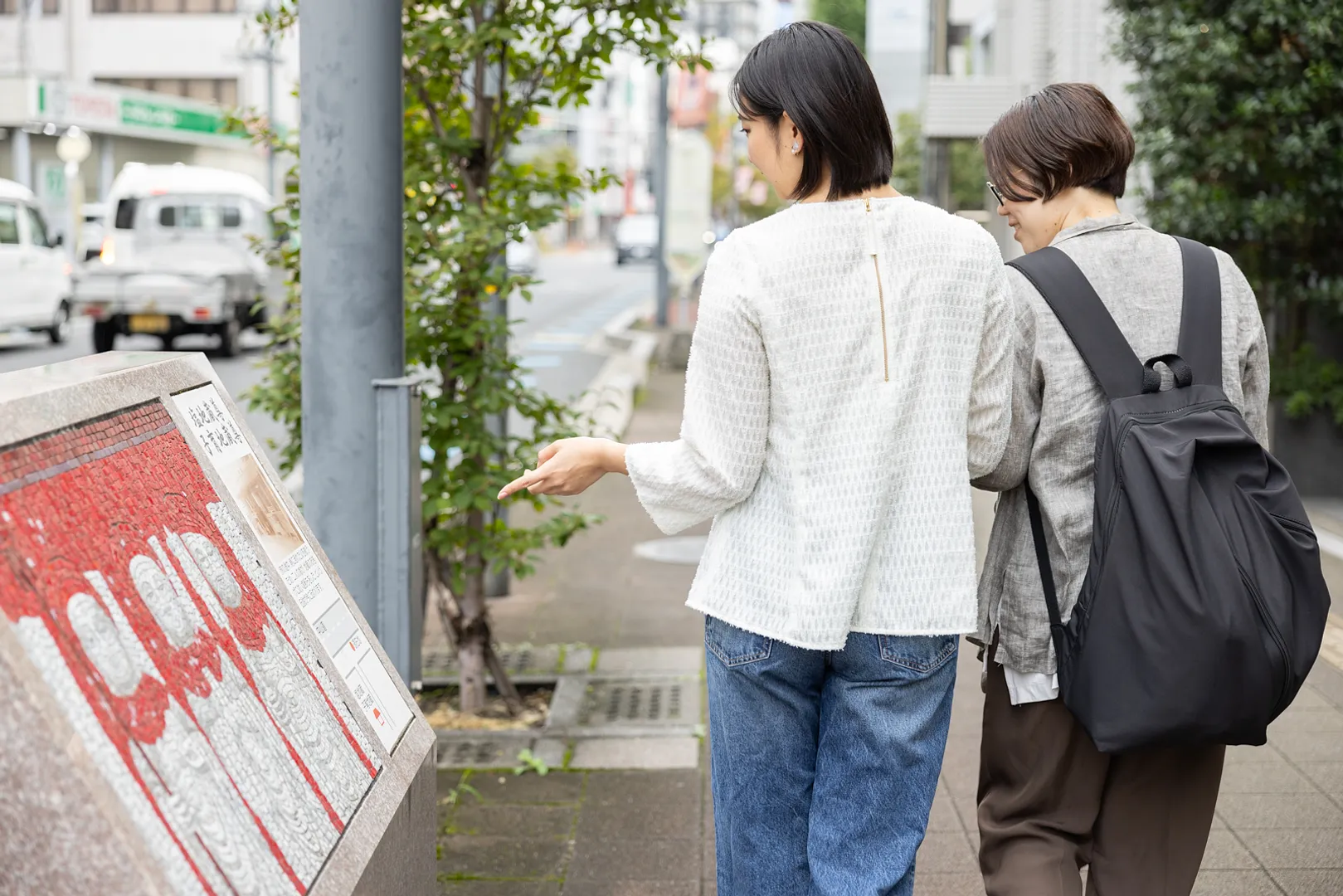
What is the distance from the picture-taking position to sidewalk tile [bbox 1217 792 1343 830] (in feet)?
12.4

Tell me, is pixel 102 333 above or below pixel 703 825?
below

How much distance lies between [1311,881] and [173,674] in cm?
282

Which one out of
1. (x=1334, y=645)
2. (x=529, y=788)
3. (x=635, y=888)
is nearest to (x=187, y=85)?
(x=529, y=788)

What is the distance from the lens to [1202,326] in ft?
7.83

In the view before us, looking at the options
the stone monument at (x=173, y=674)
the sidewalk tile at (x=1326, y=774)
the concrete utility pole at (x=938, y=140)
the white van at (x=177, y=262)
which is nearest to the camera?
the stone monument at (x=173, y=674)

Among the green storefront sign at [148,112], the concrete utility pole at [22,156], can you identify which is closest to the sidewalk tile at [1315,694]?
the green storefront sign at [148,112]

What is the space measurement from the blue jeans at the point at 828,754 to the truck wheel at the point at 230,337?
58.8ft

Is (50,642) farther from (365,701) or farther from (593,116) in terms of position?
(593,116)

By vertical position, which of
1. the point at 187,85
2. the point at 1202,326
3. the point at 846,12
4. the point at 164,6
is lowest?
the point at 1202,326

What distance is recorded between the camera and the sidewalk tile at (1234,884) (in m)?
3.40

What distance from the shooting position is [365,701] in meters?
2.28

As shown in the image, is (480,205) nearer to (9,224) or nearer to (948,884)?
(948,884)

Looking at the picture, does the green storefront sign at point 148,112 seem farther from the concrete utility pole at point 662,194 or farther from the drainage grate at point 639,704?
the drainage grate at point 639,704

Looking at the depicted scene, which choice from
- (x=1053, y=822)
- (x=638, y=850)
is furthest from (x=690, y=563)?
(x=1053, y=822)
